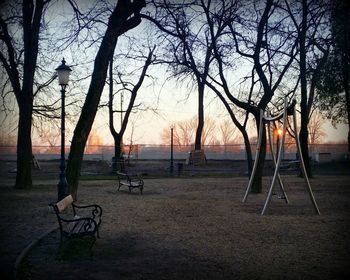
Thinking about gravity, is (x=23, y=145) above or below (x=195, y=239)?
above

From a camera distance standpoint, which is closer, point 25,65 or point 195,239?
point 195,239

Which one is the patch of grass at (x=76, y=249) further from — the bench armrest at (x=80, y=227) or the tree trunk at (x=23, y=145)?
the tree trunk at (x=23, y=145)

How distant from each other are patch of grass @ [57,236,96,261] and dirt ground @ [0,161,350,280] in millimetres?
136

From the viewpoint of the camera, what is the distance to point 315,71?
18062 millimetres

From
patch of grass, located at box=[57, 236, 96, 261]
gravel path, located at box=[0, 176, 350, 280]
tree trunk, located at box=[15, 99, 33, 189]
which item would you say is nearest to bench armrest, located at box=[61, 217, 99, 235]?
patch of grass, located at box=[57, 236, 96, 261]

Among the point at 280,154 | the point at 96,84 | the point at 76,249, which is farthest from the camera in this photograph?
the point at 96,84

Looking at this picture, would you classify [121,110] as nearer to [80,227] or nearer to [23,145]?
[23,145]

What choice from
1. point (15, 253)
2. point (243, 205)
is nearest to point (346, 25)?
point (243, 205)

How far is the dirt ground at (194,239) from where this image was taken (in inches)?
222

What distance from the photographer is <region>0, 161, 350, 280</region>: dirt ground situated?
18.5 ft

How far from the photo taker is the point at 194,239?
773 cm

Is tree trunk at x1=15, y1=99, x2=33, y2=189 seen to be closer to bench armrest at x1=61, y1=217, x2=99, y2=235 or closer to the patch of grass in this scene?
bench armrest at x1=61, y1=217, x2=99, y2=235

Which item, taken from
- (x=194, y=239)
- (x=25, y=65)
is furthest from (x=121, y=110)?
(x=194, y=239)

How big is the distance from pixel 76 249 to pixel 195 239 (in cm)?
233
